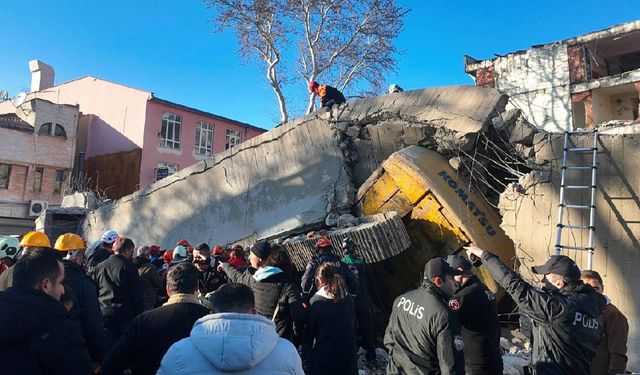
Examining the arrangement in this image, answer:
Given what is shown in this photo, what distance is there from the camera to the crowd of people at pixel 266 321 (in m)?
2.21

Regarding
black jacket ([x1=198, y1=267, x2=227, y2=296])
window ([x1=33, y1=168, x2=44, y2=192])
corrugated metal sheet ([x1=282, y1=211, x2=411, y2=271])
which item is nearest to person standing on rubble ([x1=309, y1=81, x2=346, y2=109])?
corrugated metal sheet ([x1=282, y1=211, x2=411, y2=271])

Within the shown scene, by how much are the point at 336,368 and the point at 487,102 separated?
16.7 feet

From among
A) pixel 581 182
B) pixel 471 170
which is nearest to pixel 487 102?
pixel 471 170

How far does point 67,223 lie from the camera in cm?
1370

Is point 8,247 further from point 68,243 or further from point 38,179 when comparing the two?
point 38,179

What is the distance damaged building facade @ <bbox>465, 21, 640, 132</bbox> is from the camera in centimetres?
1991

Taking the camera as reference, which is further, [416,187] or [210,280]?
[416,187]

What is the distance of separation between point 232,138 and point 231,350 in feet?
89.5

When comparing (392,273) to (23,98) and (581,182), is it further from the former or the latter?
(23,98)

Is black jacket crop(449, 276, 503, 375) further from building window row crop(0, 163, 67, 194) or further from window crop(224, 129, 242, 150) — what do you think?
window crop(224, 129, 242, 150)

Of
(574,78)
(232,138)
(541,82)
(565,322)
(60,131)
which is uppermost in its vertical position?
(541,82)

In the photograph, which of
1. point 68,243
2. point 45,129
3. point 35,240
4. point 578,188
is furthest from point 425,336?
point 45,129

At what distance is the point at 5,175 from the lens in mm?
22578

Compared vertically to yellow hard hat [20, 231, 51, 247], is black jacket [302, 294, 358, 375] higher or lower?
lower
